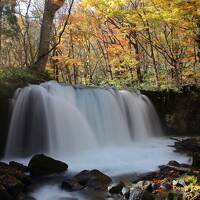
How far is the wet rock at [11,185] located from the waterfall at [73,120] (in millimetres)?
3321

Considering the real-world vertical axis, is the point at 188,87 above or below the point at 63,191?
above

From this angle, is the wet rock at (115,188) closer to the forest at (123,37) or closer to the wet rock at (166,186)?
the wet rock at (166,186)

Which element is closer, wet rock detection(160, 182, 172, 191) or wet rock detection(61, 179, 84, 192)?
wet rock detection(160, 182, 172, 191)

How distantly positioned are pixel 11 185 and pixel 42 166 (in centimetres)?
187

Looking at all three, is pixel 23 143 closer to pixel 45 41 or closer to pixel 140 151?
pixel 140 151

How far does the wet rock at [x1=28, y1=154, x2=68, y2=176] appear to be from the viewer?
335 inches

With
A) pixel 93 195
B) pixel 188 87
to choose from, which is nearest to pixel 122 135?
pixel 188 87

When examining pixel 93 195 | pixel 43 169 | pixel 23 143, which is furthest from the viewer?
pixel 23 143

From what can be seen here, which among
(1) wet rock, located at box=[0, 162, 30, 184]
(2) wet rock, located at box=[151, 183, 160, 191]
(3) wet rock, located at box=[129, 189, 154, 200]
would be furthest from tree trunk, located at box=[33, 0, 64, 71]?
(3) wet rock, located at box=[129, 189, 154, 200]

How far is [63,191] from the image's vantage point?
7516mm

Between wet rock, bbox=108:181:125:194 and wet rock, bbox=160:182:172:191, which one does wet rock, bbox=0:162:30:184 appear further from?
wet rock, bbox=160:182:172:191

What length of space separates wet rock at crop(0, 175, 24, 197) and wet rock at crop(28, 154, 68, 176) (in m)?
1.46

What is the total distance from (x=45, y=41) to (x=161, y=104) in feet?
17.9

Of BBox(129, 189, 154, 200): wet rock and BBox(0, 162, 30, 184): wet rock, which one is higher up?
BBox(0, 162, 30, 184): wet rock
